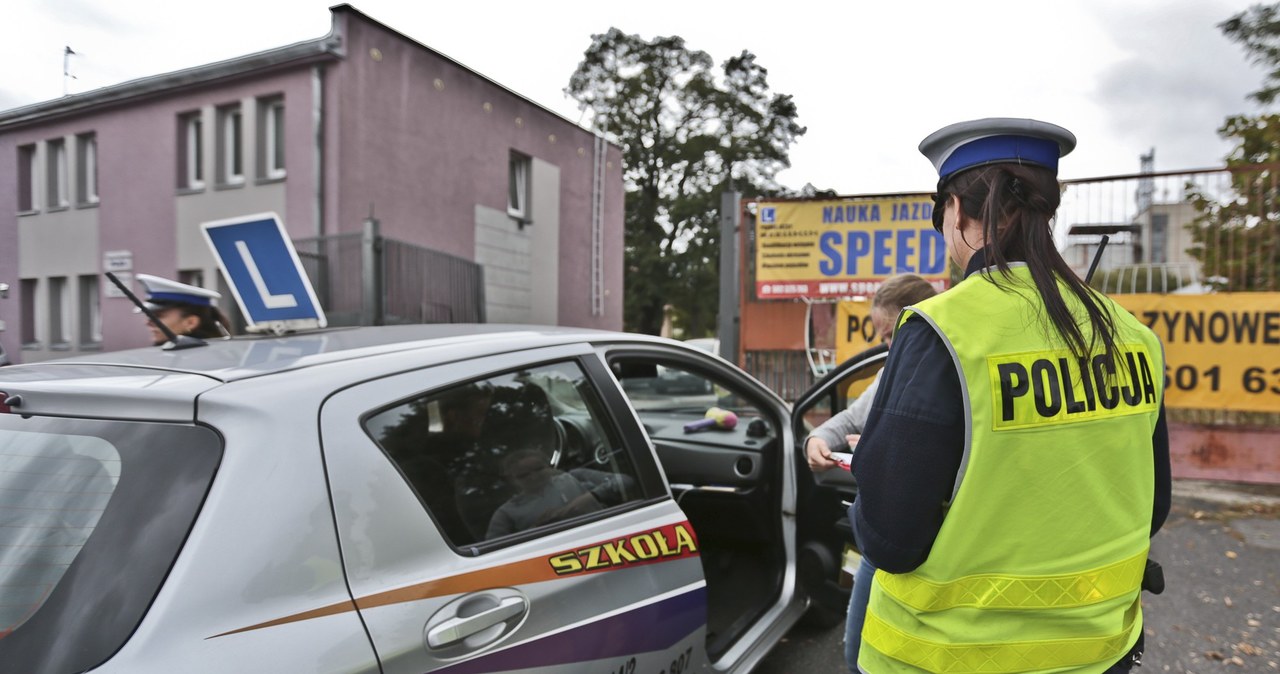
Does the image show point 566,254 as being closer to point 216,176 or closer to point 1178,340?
point 216,176

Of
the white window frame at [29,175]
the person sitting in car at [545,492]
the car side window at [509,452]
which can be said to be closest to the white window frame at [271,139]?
the white window frame at [29,175]

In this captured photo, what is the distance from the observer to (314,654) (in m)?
1.25

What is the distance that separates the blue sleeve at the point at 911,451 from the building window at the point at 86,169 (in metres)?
18.6

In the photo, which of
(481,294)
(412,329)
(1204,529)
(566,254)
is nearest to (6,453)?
(412,329)

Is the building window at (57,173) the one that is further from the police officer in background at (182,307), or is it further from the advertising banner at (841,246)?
the advertising banner at (841,246)

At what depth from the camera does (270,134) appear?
13.7 metres

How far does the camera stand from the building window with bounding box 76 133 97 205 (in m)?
15.5

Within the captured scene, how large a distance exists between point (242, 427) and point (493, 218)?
15770 millimetres

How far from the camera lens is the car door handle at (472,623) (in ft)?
4.65

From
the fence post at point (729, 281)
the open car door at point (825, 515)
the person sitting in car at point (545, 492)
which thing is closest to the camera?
the person sitting in car at point (545, 492)

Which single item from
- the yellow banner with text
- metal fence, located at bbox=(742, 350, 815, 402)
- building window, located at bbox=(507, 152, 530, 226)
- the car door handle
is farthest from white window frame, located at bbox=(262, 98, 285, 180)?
the car door handle

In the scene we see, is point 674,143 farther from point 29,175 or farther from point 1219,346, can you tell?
point 1219,346

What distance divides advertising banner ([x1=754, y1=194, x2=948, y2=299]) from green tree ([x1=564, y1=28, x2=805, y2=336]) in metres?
22.1

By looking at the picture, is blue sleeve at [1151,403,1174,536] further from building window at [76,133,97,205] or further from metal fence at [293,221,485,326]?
building window at [76,133,97,205]
